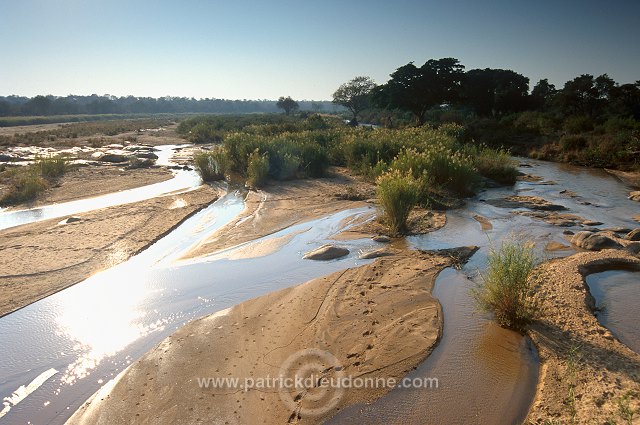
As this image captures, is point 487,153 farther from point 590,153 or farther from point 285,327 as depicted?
point 285,327

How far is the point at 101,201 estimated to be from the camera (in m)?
12.8

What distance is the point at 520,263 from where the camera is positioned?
4.84 m

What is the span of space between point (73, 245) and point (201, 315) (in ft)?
14.0

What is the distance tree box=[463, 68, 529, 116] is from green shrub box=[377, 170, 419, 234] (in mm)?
33895

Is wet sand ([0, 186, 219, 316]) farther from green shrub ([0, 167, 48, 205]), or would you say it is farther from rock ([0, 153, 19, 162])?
rock ([0, 153, 19, 162])

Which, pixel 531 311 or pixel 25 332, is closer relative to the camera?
pixel 531 311

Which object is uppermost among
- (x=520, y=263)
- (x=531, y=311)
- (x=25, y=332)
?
(x=520, y=263)

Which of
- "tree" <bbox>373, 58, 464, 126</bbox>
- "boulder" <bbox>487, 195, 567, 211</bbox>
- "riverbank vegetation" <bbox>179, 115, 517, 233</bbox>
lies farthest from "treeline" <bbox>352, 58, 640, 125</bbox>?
"boulder" <bbox>487, 195, 567, 211</bbox>

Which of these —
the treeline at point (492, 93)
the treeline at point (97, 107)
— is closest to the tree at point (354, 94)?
the treeline at point (492, 93)

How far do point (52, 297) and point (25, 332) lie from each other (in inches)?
39.4

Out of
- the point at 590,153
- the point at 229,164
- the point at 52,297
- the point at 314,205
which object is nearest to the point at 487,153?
the point at 590,153

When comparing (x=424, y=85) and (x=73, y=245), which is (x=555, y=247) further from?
(x=424, y=85)

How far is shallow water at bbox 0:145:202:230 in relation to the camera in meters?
10.9

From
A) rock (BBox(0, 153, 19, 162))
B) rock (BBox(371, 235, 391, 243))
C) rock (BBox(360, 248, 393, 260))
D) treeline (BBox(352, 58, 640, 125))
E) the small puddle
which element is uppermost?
treeline (BBox(352, 58, 640, 125))
